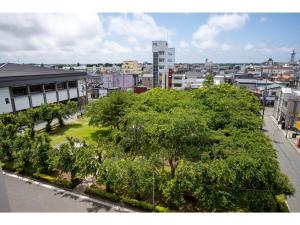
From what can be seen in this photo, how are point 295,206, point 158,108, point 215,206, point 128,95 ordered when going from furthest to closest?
point 128,95, point 158,108, point 295,206, point 215,206

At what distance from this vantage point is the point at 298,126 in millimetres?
23469

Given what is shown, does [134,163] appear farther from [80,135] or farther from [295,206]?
[80,135]

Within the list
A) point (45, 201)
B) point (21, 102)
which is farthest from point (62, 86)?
point (45, 201)

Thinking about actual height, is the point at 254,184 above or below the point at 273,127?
above

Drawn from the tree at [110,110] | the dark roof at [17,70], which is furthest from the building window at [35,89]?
the tree at [110,110]

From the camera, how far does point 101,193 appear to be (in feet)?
40.8

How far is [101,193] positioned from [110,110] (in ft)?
34.1

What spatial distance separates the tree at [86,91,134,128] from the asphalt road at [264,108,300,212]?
48.5ft

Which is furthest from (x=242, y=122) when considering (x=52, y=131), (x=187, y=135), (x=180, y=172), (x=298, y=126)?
(x=52, y=131)

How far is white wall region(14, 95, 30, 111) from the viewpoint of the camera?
2969 cm

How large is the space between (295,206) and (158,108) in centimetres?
1097

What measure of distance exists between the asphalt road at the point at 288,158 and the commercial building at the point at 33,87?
31.7 m

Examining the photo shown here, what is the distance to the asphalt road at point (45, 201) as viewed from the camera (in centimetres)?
1155

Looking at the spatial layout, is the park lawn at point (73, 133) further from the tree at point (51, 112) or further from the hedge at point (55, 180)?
the hedge at point (55, 180)
